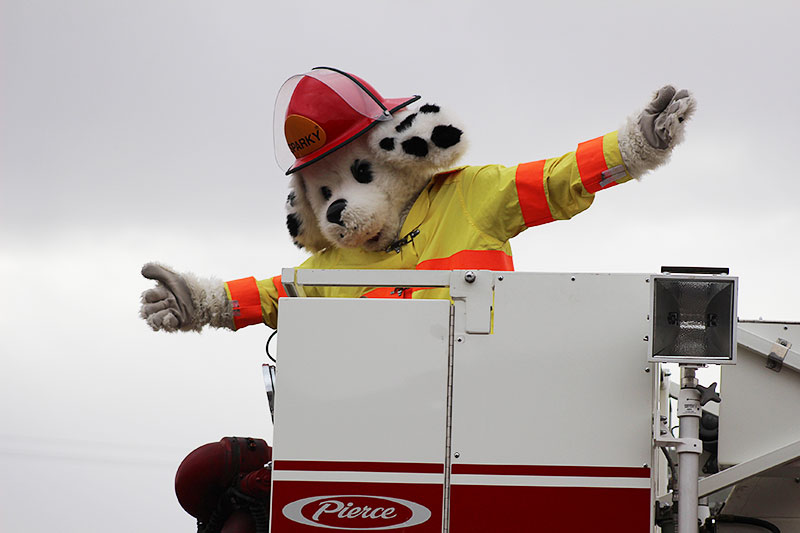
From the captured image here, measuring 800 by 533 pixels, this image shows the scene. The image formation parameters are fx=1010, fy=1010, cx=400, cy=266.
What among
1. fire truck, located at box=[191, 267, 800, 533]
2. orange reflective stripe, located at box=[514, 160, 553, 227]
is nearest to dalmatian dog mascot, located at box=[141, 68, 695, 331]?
orange reflective stripe, located at box=[514, 160, 553, 227]

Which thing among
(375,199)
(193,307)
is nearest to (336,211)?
(375,199)

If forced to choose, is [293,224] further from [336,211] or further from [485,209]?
[485,209]

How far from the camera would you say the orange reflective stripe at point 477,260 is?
424 centimetres

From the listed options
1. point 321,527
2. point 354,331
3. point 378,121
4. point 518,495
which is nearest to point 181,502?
point 321,527

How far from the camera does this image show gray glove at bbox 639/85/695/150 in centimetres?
377

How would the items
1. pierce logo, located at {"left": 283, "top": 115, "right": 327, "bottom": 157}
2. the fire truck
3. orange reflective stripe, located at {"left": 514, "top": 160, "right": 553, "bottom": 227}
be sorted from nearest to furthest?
1. the fire truck
2. orange reflective stripe, located at {"left": 514, "top": 160, "right": 553, "bottom": 227}
3. pierce logo, located at {"left": 283, "top": 115, "right": 327, "bottom": 157}

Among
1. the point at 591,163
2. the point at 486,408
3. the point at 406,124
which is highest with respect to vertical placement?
the point at 406,124

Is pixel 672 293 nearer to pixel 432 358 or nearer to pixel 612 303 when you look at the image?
pixel 612 303

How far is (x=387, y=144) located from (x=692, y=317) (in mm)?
1808

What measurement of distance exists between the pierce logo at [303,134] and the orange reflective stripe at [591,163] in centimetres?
124

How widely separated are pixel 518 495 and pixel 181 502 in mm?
1470

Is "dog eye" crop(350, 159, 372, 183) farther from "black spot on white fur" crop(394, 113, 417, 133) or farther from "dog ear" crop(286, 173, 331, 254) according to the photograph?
"dog ear" crop(286, 173, 331, 254)

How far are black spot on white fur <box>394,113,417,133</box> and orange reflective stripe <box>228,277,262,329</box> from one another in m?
1.06

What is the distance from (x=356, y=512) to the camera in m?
3.34
